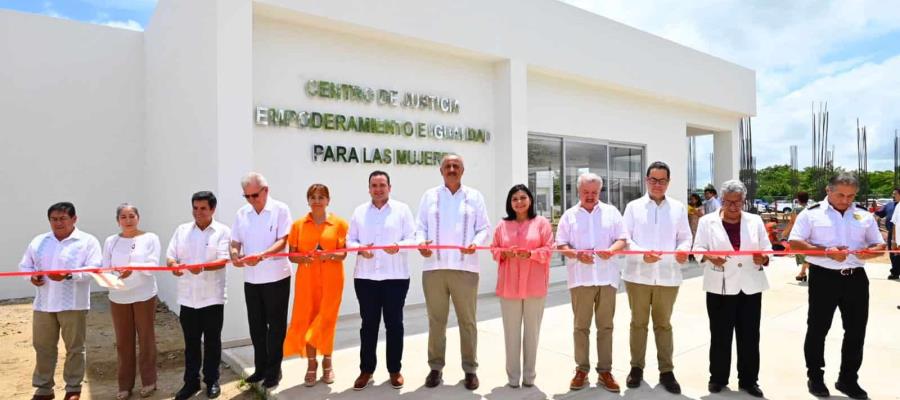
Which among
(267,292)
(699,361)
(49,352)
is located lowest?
(699,361)

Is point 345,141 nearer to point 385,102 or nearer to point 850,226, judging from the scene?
point 385,102

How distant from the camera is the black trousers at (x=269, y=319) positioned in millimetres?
3824

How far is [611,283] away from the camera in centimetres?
366

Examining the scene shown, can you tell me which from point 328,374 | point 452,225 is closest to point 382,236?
point 452,225

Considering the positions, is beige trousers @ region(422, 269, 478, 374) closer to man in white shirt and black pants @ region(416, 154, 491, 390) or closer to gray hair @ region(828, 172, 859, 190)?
man in white shirt and black pants @ region(416, 154, 491, 390)

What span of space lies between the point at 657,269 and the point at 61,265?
157 inches

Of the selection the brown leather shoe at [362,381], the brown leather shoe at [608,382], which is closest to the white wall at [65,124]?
the brown leather shoe at [362,381]

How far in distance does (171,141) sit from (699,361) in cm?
601

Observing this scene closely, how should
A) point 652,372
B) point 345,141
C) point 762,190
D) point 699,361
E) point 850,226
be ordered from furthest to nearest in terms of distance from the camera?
point 762,190, point 345,141, point 699,361, point 652,372, point 850,226

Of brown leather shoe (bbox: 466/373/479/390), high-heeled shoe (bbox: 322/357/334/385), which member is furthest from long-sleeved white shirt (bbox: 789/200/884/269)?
high-heeled shoe (bbox: 322/357/334/385)

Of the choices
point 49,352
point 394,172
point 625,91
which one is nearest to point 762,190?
point 625,91

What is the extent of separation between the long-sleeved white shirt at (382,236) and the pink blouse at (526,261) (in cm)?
65

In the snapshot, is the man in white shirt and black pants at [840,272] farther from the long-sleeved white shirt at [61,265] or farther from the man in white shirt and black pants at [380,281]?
the long-sleeved white shirt at [61,265]

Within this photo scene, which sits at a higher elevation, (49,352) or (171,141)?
(171,141)
